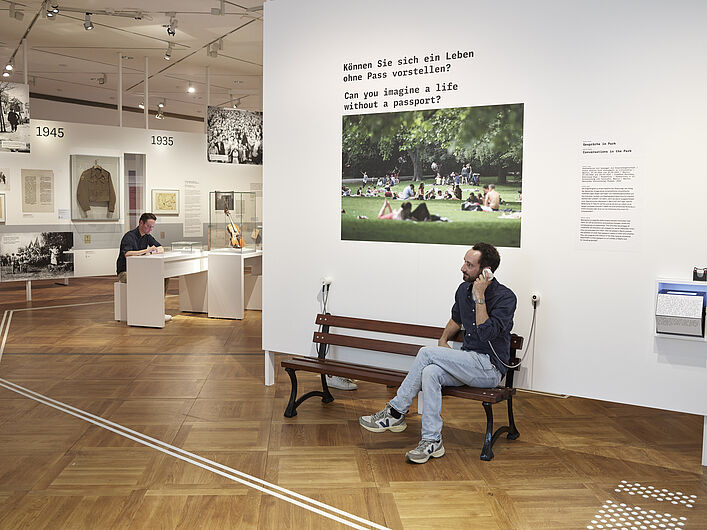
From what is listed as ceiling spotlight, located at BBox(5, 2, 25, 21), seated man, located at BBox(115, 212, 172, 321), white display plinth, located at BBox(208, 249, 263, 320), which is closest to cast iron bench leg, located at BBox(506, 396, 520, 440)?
white display plinth, located at BBox(208, 249, 263, 320)

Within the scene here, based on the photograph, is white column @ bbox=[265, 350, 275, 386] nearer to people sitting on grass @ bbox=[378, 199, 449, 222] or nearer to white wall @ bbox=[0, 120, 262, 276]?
people sitting on grass @ bbox=[378, 199, 449, 222]

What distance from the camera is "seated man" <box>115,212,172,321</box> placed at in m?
9.72

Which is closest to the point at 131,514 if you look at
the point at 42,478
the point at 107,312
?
the point at 42,478

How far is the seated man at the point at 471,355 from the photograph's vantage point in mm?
4613

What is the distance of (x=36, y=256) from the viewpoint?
480 inches

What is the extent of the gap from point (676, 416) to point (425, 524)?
2899mm

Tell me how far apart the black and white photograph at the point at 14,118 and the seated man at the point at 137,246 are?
120 inches

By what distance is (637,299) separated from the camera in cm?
464

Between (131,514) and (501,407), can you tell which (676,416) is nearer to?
(501,407)

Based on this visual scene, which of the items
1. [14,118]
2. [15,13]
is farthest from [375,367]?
[14,118]

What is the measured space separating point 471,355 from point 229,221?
637 cm

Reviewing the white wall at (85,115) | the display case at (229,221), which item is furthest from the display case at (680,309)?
the white wall at (85,115)

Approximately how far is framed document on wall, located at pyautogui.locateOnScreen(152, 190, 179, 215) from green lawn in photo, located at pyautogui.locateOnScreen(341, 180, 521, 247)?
27.5ft

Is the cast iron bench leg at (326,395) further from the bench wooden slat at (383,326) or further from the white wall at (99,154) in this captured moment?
the white wall at (99,154)
